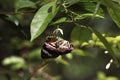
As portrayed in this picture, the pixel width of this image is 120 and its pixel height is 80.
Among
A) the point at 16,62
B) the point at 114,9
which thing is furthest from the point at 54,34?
the point at 16,62

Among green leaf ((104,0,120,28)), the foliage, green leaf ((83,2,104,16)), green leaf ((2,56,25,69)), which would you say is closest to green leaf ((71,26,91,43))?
the foliage

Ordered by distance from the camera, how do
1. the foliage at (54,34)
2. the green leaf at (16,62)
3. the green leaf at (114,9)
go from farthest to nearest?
1. the green leaf at (16,62)
2. the foliage at (54,34)
3. the green leaf at (114,9)

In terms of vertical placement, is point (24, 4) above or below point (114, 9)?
below

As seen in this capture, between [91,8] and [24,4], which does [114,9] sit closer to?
[91,8]

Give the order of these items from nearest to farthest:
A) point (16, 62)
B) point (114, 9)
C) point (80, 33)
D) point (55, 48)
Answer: point (114, 9), point (55, 48), point (80, 33), point (16, 62)

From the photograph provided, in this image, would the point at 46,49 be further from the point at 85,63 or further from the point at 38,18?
the point at 85,63

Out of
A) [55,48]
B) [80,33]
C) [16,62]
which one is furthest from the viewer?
[16,62]

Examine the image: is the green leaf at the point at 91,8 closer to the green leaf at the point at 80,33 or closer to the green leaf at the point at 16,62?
the green leaf at the point at 80,33

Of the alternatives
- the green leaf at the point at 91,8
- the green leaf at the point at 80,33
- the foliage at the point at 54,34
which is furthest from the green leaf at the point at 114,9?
the green leaf at the point at 80,33

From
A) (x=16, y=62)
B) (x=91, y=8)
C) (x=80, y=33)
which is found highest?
(x=91, y=8)
